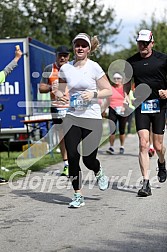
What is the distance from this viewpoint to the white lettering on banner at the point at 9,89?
61.2ft

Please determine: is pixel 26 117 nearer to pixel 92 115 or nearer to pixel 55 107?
pixel 55 107

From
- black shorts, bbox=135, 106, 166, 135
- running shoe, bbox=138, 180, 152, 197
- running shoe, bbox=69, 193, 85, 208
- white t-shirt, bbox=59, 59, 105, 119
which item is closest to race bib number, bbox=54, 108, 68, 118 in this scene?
black shorts, bbox=135, 106, 166, 135

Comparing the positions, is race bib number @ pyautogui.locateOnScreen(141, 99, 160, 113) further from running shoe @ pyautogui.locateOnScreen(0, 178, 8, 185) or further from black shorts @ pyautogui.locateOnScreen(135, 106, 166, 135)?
running shoe @ pyautogui.locateOnScreen(0, 178, 8, 185)

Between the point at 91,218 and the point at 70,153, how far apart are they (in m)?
0.98

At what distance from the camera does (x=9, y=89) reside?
18.7m

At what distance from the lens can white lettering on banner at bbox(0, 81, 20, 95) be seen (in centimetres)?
1864

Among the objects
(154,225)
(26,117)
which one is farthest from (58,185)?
(26,117)

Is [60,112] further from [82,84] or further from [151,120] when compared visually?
Result: [82,84]

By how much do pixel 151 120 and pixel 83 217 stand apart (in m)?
2.29

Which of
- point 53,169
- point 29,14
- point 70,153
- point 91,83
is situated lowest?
point 53,169

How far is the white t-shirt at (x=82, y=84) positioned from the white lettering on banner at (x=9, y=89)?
392 inches

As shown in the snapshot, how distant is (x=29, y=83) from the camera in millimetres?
18594

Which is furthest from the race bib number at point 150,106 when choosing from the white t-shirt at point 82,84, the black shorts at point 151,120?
the white t-shirt at point 82,84

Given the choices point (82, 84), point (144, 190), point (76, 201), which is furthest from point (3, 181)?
point (82, 84)
